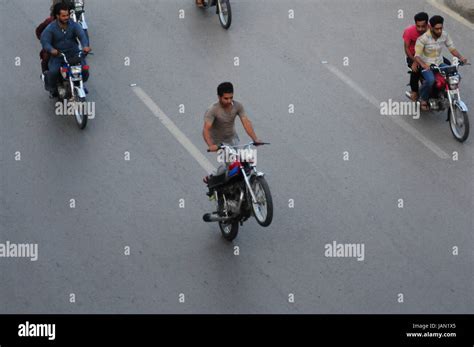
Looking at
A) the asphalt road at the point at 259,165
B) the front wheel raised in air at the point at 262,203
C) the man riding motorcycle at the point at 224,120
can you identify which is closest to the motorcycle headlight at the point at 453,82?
the asphalt road at the point at 259,165

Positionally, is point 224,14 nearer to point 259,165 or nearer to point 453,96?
point 259,165

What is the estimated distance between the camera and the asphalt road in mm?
12945

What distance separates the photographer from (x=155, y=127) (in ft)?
54.9

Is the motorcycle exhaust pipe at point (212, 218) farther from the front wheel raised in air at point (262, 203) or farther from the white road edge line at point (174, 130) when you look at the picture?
the white road edge line at point (174, 130)

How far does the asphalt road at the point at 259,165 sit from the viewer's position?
42.5ft

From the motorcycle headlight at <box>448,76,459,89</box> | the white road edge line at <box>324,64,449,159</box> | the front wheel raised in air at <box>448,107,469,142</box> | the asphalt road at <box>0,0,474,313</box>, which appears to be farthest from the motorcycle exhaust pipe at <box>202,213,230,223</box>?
the motorcycle headlight at <box>448,76,459,89</box>

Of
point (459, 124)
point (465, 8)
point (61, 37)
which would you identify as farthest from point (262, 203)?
point (465, 8)

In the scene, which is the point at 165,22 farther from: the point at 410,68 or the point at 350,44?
the point at 410,68

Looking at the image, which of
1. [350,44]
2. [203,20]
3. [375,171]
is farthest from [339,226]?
[203,20]

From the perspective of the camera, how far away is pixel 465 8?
20.0 meters

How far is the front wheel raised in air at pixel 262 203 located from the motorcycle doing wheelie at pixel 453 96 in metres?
4.34

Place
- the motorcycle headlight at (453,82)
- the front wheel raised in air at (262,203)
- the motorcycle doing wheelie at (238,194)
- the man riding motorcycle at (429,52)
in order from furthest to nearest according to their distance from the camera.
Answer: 1. the man riding motorcycle at (429,52)
2. the motorcycle headlight at (453,82)
3. the motorcycle doing wheelie at (238,194)
4. the front wheel raised in air at (262,203)

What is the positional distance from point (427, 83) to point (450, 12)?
4081 millimetres

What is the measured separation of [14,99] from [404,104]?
6.37 metres
